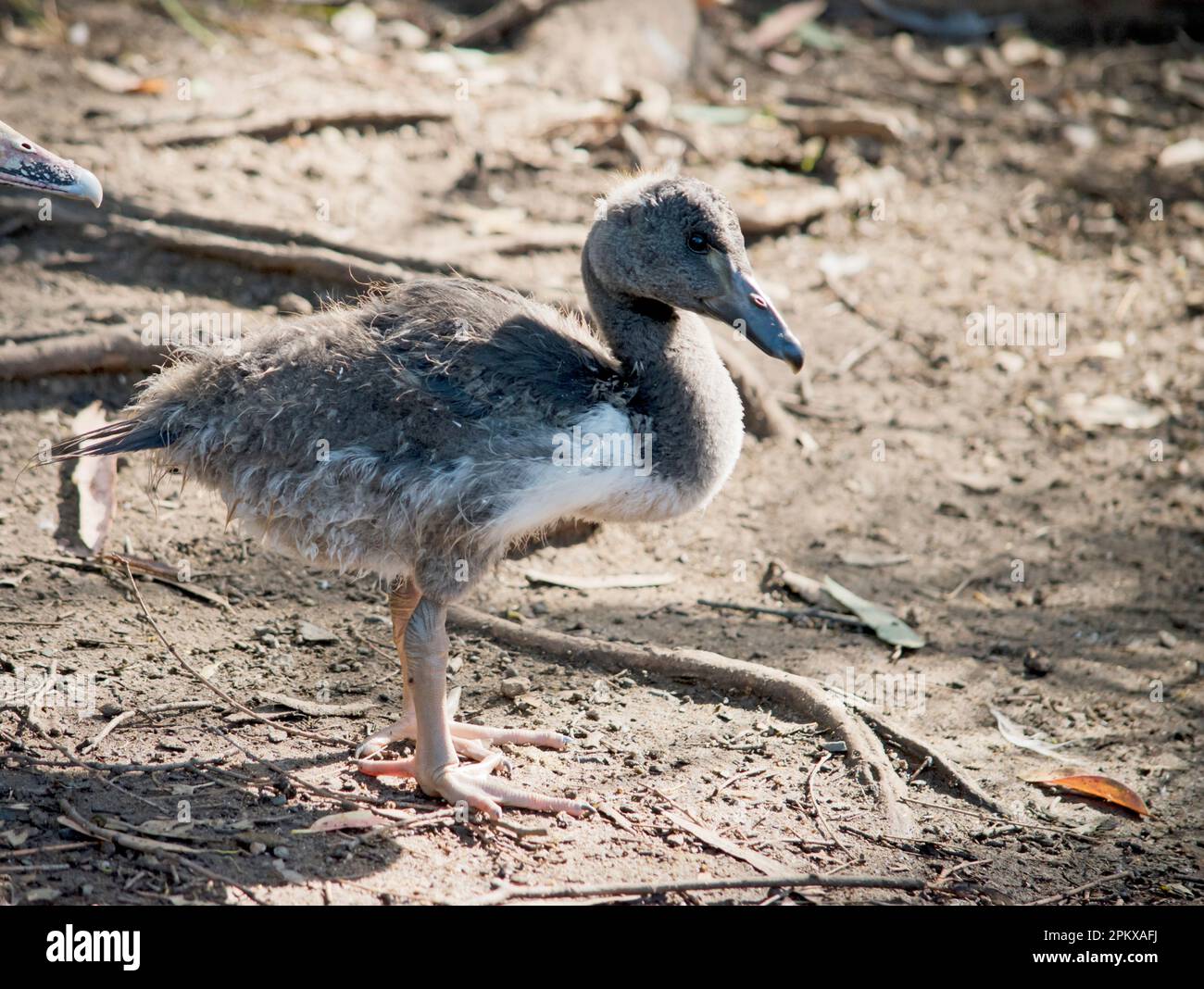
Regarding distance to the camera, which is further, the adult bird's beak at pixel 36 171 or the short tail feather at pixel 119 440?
the adult bird's beak at pixel 36 171

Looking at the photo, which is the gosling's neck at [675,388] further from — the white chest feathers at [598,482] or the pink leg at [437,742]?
the pink leg at [437,742]

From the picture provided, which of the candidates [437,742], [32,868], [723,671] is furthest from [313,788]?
[723,671]

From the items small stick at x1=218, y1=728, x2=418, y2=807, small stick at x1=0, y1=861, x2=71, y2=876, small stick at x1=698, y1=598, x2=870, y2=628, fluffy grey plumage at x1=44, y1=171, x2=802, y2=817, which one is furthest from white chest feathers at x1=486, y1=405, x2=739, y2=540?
small stick at x1=0, y1=861, x2=71, y2=876

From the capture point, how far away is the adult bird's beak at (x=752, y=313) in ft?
14.9

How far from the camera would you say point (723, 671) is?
199 inches

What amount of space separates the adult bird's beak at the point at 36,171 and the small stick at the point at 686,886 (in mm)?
2891

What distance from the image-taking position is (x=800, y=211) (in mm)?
8672

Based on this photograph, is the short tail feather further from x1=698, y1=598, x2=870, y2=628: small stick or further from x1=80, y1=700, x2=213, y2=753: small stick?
x1=698, y1=598, x2=870, y2=628: small stick

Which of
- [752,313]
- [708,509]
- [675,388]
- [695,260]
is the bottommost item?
[708,509]

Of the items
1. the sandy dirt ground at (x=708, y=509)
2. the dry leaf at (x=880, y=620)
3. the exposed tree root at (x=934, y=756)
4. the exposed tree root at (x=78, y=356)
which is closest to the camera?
the sandy dirt ground at (x=708, y=509)

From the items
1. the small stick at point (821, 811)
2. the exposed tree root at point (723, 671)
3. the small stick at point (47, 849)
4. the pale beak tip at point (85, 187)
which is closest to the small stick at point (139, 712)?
the small stick at point (47, 849)

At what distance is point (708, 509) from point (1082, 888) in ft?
9.03

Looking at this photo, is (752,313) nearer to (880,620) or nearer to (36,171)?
(880,620)
